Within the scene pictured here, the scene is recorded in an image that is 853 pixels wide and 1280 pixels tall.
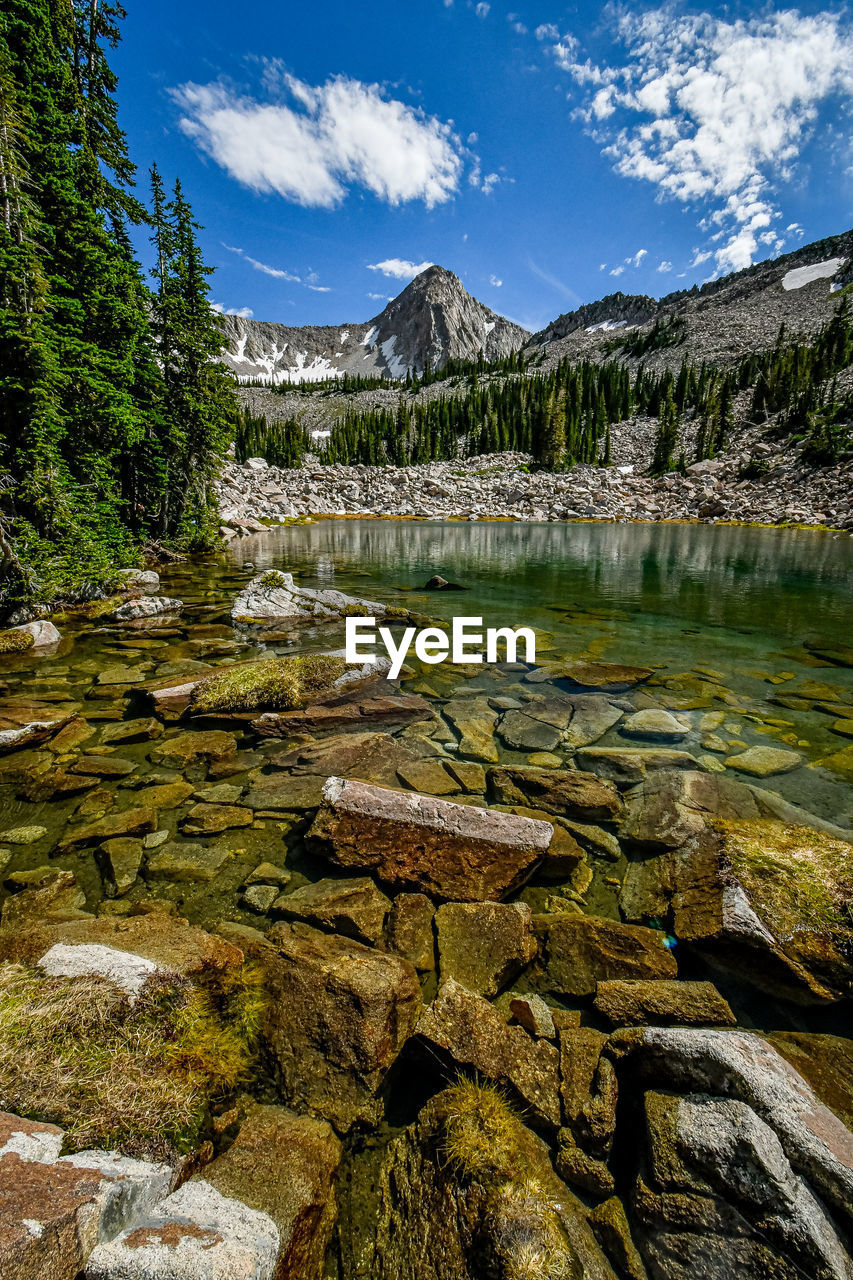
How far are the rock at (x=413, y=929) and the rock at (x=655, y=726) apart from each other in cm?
415

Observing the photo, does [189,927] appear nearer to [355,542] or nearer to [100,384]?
[100,384]

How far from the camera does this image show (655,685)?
8.73 metres

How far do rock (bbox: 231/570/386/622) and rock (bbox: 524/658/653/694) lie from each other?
5632mm

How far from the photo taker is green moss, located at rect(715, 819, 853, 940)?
10.9ft

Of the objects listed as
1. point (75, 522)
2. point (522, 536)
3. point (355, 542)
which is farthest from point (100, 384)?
point (522, 536)

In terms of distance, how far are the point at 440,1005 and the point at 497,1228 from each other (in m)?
0.95

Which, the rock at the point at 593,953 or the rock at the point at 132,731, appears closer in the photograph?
the rock at the point at 593,953

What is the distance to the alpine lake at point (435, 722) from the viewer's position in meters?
4.33

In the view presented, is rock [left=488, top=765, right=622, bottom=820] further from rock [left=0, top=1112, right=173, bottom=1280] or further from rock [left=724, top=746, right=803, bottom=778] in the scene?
rock [left=0, top=1112, right=173, bottom=1280]

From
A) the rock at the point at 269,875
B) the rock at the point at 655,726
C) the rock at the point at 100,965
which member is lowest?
the rock at the point at 269,875

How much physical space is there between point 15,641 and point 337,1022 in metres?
10.4

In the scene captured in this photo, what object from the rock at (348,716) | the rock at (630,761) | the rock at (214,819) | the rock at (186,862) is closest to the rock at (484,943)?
the rock at (186,862)

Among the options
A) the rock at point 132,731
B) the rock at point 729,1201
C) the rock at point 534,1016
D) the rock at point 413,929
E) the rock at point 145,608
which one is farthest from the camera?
the rock at point 145,608

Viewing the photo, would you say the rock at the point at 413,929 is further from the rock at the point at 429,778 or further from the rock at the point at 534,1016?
the rock at the point at 429,778
